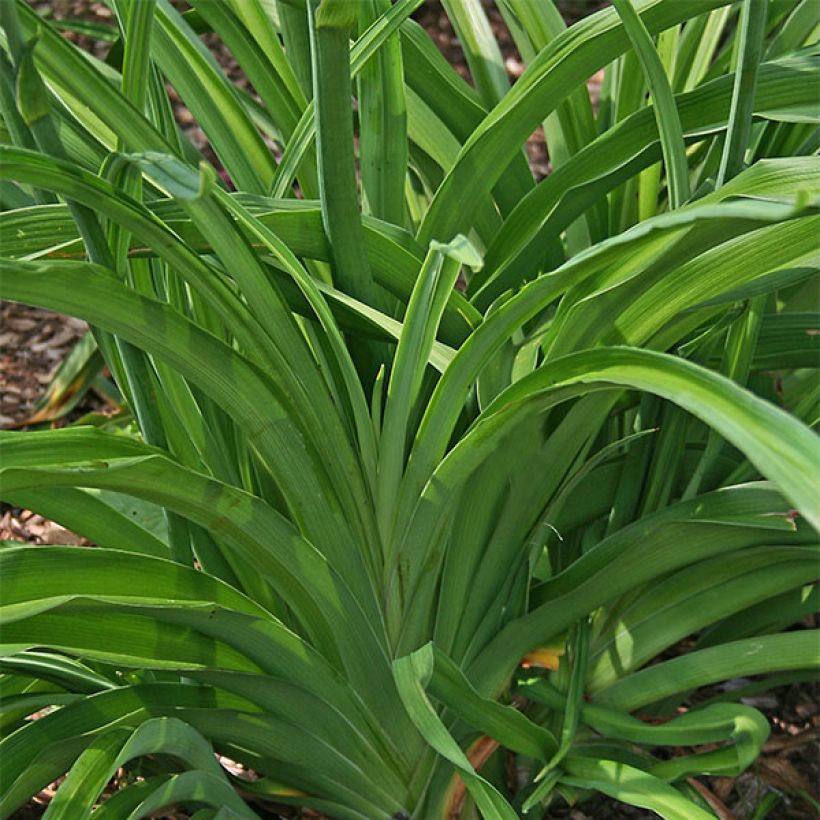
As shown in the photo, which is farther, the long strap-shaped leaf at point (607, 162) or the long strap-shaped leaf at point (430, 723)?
the long strap-shaped leaf at point (607, 162)

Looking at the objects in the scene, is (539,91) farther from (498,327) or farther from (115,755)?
(115,755)

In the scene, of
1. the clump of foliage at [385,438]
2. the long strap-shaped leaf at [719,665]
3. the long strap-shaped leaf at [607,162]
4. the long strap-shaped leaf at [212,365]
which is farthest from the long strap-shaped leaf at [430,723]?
the long strap-shaped leaf at [607,162]

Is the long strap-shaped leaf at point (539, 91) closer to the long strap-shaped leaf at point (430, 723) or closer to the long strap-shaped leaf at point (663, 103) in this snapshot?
the long strap-shaped leaf at point (663, 103)

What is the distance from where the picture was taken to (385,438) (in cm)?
94

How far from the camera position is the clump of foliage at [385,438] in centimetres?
85

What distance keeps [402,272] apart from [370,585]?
29 cm

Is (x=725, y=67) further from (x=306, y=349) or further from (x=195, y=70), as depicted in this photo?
(x=306, y=349)

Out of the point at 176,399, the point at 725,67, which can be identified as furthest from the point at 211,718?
the point at 725,67

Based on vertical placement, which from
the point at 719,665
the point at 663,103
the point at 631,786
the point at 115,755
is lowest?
the point at 115,755

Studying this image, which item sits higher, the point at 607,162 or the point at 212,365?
the point at 607,162

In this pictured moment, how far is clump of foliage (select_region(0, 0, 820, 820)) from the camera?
85 centimetres

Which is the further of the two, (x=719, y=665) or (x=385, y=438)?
(x=719, y=665)

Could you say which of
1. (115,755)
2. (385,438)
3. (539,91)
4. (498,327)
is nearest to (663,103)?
(539,91)

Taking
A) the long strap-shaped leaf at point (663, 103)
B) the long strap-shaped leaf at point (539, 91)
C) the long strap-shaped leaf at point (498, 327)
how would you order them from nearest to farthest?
the long strap-shaped leaf at point (498, 327), the long strap-shaped leaf at point (663, 103), the long strap-shaped leaf at point (539, 91)
